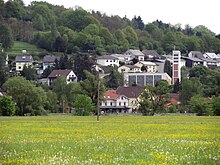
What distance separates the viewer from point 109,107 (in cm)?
14975

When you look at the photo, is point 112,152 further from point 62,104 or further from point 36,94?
point 62,104

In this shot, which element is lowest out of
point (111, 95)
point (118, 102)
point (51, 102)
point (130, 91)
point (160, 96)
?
point (118, 102)

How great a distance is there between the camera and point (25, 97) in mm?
92875

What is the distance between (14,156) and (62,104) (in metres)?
103

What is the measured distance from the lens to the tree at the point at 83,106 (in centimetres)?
9175

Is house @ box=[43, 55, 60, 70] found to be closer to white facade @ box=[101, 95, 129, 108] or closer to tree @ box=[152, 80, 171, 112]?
white facade @ box=[101, 95, 129, 108]

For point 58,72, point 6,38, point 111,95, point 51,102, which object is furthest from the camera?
point 6,38

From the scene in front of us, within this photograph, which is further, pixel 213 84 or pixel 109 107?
pixel 109 107

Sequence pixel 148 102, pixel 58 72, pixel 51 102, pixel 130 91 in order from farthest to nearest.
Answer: pixel 58 72
pixel 130 91
pixel 51 102
pixel 148 102

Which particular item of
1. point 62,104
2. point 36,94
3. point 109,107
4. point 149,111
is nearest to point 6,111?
point 36,94

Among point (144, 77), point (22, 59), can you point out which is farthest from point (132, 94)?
point (22, 59)

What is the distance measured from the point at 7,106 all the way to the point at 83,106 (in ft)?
42.1

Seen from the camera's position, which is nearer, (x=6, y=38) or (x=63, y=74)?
(x=63, y=74)

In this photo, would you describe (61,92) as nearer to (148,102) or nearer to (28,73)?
(148,102)
